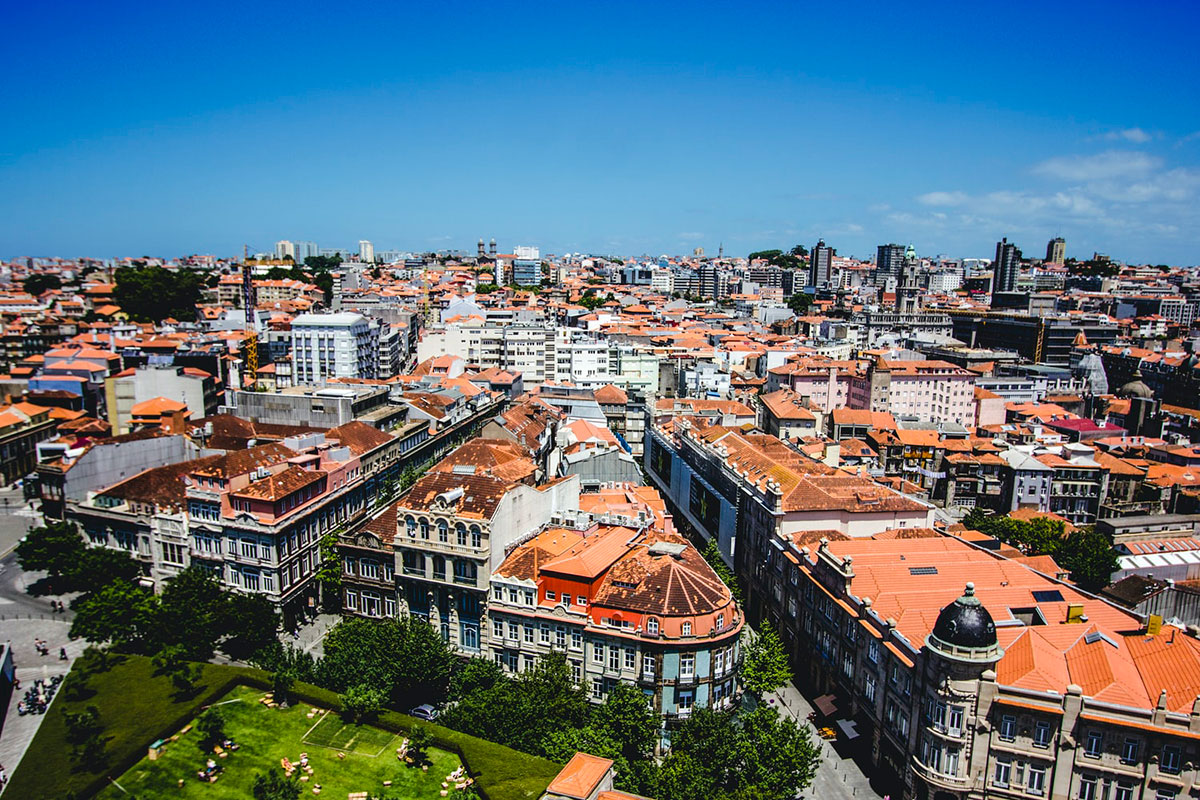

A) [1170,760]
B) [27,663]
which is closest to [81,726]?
[27,663]

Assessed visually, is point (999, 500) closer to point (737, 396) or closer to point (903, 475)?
point (903, 475)

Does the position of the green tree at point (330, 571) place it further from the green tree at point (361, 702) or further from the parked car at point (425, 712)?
the parked car at point (425, 712)

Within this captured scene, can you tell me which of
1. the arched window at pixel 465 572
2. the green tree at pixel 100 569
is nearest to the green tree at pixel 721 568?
the arched window at pixel 465 572

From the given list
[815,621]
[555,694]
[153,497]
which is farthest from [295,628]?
[815,621]

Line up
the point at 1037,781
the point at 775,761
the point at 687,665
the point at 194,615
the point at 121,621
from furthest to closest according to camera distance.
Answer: the point at 121,621 < the point at 194,615 < the point at 687,665 < the point at 775,761 < the point at 1037,781

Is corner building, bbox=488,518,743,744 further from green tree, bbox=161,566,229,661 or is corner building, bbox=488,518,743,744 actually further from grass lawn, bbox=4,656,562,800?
green tree, bbox=161,566,229,661

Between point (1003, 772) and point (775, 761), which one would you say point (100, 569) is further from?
point (1003, 772)
